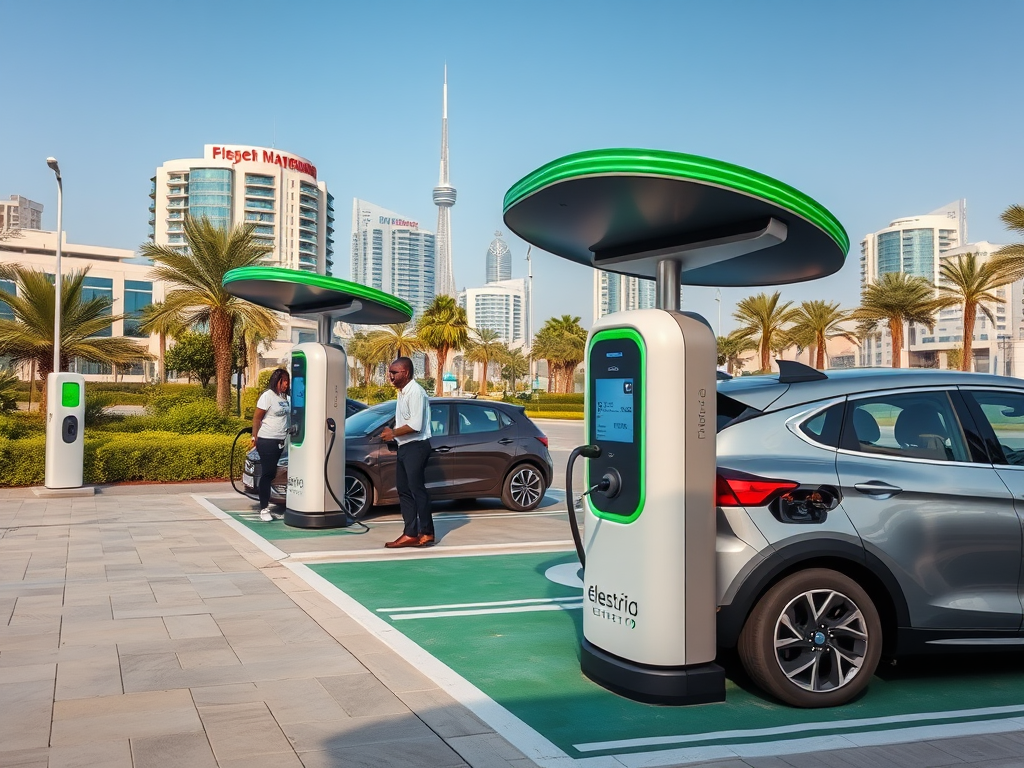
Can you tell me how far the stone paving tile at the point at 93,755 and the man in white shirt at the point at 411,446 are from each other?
510 cm

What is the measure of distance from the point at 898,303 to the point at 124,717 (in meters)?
45.5

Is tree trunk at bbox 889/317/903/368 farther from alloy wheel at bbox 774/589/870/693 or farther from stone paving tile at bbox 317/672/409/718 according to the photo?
stone paving tile at bbox 317/672/409/718

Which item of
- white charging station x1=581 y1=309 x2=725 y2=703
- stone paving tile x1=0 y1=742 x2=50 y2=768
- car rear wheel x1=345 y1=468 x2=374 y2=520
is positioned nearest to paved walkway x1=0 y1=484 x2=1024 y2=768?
stone paving tile x1=0 y1=742 x2=50 y2=768

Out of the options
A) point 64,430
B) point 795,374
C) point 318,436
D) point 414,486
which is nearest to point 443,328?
point 64,430

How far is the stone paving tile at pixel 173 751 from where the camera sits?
12.7ft

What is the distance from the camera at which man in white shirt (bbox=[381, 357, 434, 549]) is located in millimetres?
9148

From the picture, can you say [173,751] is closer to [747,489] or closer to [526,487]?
[747,489]

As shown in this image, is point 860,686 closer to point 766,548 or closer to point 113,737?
point 766,548

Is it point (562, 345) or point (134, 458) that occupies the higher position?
point (562, 345)

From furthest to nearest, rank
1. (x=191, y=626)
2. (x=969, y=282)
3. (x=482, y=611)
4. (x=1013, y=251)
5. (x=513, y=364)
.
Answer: (x=513, y=364) → (x=969, y=282) → (x=1013, y=251) → (x=482, y=611) → (x=191, y=626)

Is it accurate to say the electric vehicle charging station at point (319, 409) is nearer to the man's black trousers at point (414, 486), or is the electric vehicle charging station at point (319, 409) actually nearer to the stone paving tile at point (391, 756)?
the man's black trousers at point (414, 486)

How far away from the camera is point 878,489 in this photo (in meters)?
4.84

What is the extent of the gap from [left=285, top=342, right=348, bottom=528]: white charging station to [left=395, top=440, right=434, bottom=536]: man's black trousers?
1.53 m

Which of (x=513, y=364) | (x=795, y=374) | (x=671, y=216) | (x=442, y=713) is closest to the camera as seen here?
(x=442, y=713)
